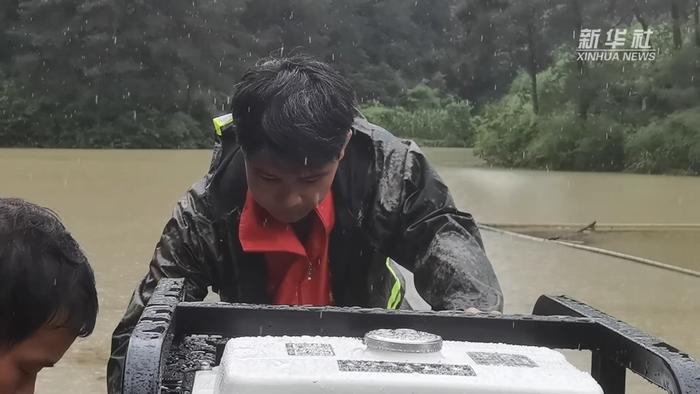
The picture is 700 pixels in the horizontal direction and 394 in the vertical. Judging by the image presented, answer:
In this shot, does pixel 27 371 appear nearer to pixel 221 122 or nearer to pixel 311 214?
pixel 311 214

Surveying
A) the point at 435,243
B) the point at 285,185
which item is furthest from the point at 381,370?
the point at 435,243

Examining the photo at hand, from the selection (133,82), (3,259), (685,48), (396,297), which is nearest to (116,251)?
(396,297)

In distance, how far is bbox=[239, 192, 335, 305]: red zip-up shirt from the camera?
205cm

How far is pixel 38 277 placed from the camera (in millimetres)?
1633

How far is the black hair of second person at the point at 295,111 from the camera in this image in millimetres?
1954

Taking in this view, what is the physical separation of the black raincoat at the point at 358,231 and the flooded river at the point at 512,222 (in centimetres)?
209

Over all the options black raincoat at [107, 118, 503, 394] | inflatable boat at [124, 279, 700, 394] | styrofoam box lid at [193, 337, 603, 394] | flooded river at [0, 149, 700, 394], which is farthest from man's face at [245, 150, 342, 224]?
flooded river at [0, 149, 700, 394]

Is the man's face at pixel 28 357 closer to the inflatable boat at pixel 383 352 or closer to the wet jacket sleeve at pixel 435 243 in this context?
the inflatable boat at pixel 383 352

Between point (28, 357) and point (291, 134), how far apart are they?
2.04 feet

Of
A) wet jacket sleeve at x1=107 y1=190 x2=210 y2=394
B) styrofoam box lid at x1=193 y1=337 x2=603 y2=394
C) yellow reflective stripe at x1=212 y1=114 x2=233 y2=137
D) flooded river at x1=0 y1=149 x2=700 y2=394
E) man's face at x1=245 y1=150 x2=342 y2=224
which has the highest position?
yellow reflective stripe at x1=212 y1=114 x2=233 y2=137

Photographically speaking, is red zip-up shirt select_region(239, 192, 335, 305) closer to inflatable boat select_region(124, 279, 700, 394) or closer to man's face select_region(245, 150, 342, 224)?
man's face select_region(245, 150, 342, 224)

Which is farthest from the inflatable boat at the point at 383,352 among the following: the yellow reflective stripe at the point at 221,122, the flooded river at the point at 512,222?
the flooded river at the point at 512,222

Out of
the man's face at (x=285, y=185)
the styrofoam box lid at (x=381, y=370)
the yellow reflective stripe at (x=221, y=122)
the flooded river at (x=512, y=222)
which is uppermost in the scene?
the yellow reflective stripe at (x=221, y=122)

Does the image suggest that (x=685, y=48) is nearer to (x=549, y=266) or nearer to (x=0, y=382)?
(x=549, y=266)
